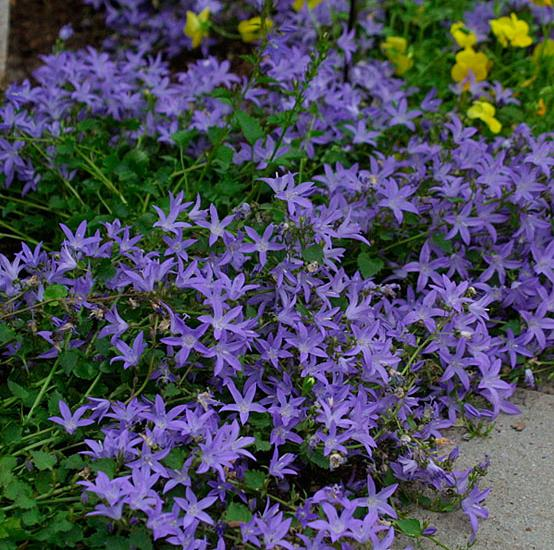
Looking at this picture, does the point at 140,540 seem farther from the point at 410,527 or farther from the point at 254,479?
the point at 410,527

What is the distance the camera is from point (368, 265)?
7.68 feet

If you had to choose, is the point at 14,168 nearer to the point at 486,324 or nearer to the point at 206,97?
the point at 206,97

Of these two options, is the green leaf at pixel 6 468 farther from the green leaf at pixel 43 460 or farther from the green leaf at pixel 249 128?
the green leaf at pixel 249 128

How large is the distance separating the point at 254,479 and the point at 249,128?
3.36 ft

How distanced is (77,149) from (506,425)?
4.64 ft

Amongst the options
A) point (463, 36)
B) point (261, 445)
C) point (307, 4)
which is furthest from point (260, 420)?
point (307, 4)

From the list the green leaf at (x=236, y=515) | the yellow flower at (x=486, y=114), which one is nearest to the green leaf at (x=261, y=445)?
the green leaf at (x=236, y=515)

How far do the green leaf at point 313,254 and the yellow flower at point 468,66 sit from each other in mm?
1349

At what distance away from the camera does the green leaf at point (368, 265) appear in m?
2.32

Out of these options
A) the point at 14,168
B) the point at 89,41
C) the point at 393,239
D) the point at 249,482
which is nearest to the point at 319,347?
the point at 249,482

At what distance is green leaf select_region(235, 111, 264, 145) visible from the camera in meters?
2.47

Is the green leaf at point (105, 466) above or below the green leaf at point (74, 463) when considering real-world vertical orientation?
above

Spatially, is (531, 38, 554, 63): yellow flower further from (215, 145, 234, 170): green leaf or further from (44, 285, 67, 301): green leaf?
(44, 285, 67, 301): green leaf

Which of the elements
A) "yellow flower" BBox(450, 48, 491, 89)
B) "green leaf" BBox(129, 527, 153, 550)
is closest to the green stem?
"green leaf" BBox(129, 527, 153, 550)
